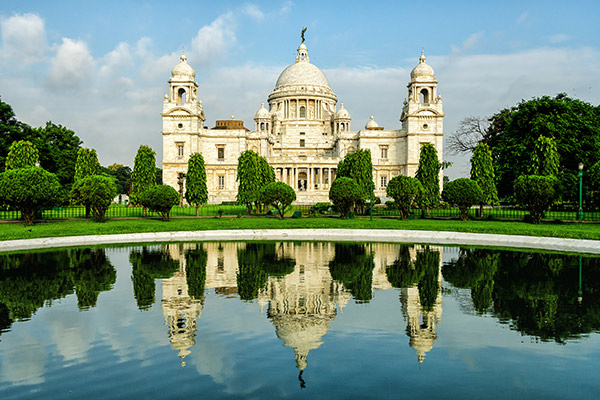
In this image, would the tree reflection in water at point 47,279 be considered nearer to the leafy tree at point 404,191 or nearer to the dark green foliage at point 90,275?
the dark green foliage at point 90,275

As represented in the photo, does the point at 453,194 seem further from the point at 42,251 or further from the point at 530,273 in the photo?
the point at 42,251

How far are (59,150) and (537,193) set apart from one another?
180 feet

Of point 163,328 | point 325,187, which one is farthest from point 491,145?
point 163,328

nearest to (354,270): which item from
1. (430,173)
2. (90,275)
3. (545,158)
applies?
(90,275)

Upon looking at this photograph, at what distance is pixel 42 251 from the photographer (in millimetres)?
20359

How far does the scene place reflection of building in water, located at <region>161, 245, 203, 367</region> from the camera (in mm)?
8504

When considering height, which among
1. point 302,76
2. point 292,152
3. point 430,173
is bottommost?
point 430,173

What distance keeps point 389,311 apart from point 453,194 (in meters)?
25.4

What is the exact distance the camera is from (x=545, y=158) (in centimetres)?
3672

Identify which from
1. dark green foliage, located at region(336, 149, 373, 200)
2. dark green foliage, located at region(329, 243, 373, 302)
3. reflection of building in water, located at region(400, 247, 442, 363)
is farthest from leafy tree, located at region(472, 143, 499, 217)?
reflection of building in water, located at region(400, 247, 442, 363)

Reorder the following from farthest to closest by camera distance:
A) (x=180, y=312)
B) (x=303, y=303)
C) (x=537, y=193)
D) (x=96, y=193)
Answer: (x=537, y=193) → (x=96, y=193) → (x=303, y=303) → (x=180, y=312)

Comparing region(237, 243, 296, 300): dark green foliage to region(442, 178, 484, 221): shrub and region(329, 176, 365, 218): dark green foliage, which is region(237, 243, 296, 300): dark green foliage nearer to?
region(329, 176, 365, 218): dark green foliage

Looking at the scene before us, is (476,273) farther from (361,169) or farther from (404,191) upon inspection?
(361,169)

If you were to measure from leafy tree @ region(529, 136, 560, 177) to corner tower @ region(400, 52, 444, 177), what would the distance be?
2207cm
